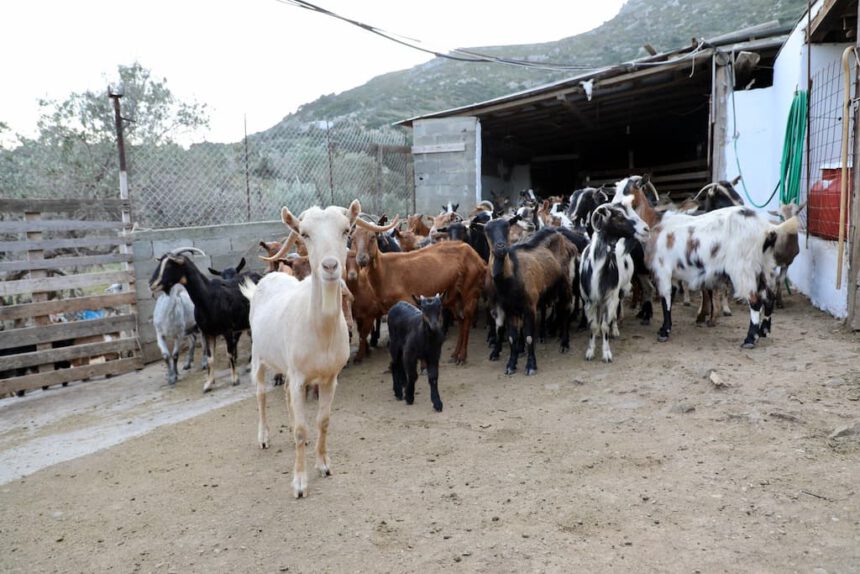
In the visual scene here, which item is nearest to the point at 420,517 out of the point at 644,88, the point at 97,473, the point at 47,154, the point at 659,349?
the point at 97,473

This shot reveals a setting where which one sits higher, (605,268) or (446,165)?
(446,165)

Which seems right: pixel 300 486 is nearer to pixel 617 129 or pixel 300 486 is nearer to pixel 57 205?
pixel 57 205

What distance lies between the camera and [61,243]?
7598 mm

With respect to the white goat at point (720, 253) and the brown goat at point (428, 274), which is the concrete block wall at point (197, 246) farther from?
the white goat at point (720, 253)

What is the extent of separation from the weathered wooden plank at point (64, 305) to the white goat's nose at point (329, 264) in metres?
5.84

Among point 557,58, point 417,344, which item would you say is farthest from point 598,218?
point 557,58

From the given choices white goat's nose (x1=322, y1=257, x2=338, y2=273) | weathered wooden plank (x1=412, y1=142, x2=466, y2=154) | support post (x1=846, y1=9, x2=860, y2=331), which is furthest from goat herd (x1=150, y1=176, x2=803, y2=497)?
weathered wooden plank (x1=412, y1=142, x2=466, y2=154)

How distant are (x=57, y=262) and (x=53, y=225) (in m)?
0.50

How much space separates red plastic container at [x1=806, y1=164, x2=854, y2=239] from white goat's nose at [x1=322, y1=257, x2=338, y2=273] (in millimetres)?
5946

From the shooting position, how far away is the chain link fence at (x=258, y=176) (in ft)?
29.5

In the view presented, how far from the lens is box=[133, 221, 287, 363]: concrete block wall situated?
27.4ft

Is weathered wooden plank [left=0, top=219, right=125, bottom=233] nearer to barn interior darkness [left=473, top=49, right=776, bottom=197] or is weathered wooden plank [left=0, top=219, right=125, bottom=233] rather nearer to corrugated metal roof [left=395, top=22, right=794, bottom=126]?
barn interior darkness [left=473, top=49, right=776, bottom=197]

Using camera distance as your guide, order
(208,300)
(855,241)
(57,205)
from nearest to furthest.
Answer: (855,241)
(208,300)
(57,205)

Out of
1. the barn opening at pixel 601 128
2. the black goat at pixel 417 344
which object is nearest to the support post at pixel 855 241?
the black goat at pixel 417 344
